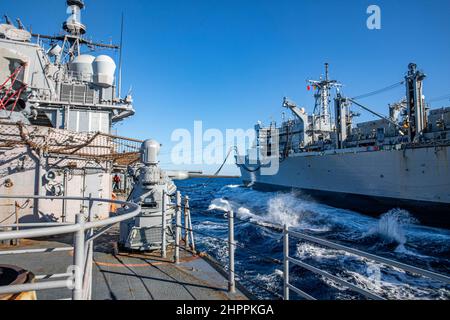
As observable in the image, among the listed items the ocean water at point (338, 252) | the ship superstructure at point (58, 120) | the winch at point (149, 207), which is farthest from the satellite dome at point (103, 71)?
the winch at point (149, 207)

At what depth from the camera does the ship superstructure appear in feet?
25.4

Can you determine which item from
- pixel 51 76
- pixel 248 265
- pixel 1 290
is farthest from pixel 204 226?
pixel 1 290

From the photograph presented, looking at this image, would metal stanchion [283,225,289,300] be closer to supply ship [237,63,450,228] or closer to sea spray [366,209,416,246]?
sea spray [366,209,416,246]

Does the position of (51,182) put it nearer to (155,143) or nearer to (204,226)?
(155,143)

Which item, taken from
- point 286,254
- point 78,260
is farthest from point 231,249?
point 78,260

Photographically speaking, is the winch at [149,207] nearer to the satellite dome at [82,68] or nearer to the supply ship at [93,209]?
the supply ship at [93,209]

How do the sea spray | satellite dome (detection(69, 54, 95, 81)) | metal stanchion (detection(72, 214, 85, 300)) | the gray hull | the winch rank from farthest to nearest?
the gray hull, satellite dome (detection(69, 54, 95, 81)), the sea spray, the winch, metal stanchion (detection(72, 214, 85, 300))

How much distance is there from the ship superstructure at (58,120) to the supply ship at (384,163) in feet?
68.1

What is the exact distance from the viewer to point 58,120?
47.4 feet

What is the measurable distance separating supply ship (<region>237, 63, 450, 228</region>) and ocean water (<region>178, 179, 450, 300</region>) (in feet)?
6.88

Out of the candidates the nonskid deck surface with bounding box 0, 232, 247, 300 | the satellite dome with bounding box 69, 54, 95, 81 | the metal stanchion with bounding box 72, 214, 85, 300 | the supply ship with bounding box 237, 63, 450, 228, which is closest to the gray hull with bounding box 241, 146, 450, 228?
the supply ship with bounding box 237, 63, 450, 228

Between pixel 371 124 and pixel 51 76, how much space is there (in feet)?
107

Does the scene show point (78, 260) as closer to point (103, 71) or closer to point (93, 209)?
point (93, 209)

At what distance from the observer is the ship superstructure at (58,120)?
7.74m
